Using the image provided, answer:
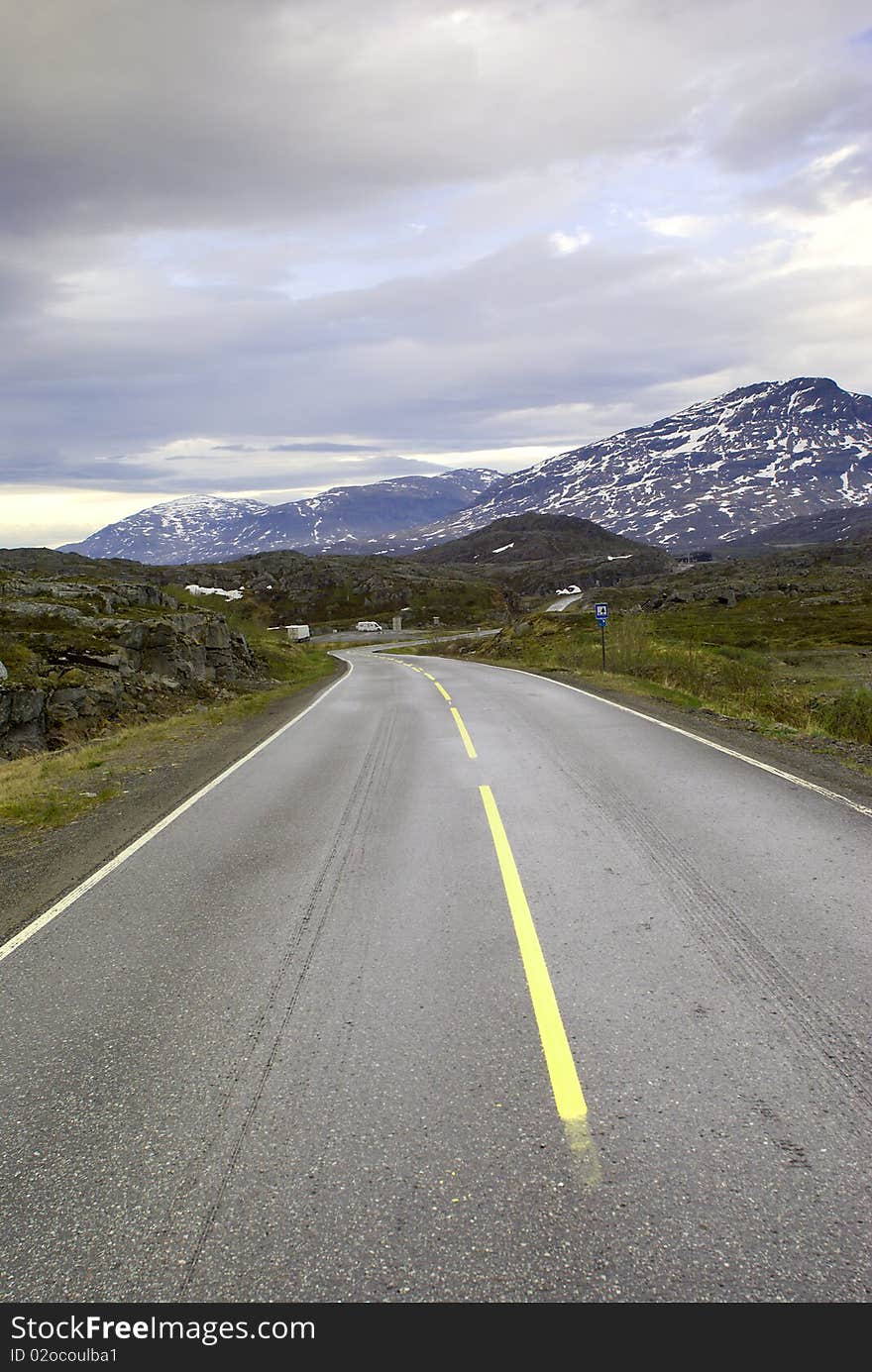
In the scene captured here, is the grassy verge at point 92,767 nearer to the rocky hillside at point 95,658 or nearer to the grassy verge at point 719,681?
the rocky hillside at point 95,658

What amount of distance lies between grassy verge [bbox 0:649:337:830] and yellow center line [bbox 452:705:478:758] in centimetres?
537

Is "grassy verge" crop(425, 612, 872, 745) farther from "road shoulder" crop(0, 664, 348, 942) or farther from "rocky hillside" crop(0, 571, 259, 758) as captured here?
"rocky hillside" crop(0, 571, 259, 758)

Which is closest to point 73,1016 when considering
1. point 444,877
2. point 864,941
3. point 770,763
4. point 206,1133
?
point 206,1133

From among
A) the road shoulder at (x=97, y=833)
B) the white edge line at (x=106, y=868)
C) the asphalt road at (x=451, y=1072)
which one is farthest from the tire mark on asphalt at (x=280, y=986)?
the road shoulder at (x=97, y=833)

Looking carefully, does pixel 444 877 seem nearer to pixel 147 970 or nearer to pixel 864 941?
pixel 147 970

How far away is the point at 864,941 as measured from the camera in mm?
5074

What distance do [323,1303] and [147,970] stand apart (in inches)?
117

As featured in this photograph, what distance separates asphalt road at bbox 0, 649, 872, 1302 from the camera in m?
2.70

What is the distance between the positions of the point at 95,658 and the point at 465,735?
43.6ft

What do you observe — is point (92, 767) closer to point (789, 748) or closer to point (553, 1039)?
point (553, 1039)

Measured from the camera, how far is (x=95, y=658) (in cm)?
2197

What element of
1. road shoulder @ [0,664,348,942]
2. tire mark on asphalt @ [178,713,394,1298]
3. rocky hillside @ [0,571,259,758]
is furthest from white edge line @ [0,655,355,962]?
rocky hillside @ [0,571,259,758]

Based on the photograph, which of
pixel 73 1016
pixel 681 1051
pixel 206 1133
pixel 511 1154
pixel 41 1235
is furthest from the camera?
pixel 73 1016

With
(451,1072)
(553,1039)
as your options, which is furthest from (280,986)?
(553,1039)
